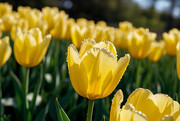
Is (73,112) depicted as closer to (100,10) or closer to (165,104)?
(165,104)

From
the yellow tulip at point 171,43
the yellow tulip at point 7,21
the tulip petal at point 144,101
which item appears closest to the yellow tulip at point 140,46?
the yellow tulip at point 171,43

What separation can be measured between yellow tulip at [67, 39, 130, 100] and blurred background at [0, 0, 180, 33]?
13.6m

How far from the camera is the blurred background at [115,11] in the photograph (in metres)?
17.6

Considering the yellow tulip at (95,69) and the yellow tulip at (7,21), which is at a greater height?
the yellow tulip at (95,69)

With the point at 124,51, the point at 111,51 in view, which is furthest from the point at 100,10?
the point at 111,51

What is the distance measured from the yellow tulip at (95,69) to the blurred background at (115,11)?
13596 millimetres

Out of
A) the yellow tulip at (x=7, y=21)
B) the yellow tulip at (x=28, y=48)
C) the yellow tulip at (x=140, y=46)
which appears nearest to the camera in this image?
the yellow tulip at (x=28, y=48)

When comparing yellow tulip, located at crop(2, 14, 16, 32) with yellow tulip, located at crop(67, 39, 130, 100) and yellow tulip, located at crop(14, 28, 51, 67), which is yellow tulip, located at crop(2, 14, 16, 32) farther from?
yellow tulip, located at crop(67, 39, 130, 100)

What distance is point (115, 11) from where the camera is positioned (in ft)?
66.6

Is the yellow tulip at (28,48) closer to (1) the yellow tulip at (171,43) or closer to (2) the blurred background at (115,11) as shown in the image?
(1) the yellow tulip at (171,43)

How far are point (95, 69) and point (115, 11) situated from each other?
1994 centimetres

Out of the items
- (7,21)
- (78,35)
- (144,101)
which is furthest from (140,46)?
(144,101)

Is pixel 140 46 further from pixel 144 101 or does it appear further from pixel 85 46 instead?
pixel 144 101

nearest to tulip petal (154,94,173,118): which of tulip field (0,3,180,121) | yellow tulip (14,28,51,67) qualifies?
tulip field (0,3,180,121)
